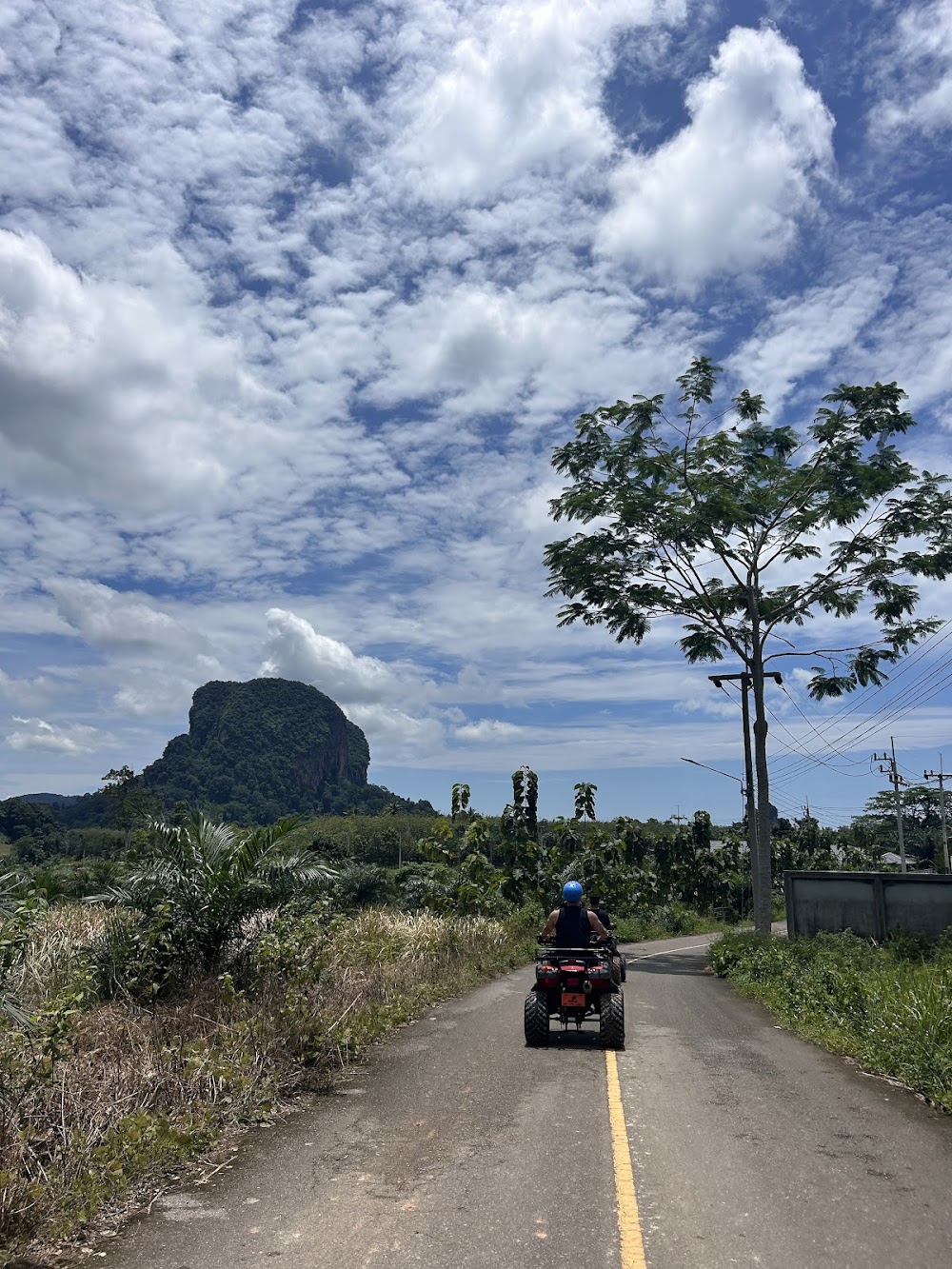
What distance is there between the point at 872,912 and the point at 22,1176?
18.1 m

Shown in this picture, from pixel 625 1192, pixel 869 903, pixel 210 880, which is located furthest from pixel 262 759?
pixel 625 1192

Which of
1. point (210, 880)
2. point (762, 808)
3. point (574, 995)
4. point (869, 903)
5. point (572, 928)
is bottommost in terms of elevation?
point (574, 995)

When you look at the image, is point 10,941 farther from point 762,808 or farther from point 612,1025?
point 762,808

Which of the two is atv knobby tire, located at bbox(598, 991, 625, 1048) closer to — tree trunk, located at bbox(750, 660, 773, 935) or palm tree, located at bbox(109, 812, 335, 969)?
palm tree, located at bbox(109, 812, 335, 969)

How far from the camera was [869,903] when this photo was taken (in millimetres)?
19688

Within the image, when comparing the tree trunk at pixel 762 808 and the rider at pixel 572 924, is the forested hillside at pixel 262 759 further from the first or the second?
the rider at pixel 572 924

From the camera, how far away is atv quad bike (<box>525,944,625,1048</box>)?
10.3m

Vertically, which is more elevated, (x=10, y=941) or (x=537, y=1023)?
(x=10, y=941)

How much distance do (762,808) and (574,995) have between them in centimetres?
1543

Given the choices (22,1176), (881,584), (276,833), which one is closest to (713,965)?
(881,584)

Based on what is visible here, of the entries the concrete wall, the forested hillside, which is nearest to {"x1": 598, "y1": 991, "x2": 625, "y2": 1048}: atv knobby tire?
the concrete wall

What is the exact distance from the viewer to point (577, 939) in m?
10.7

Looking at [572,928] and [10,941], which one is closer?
[10,941]

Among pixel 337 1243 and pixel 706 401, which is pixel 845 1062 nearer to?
pixel 337 1243
